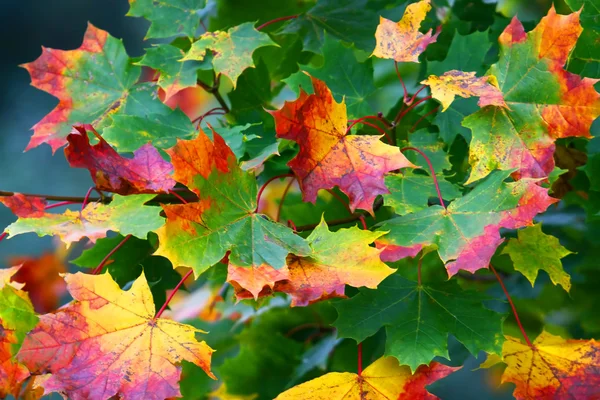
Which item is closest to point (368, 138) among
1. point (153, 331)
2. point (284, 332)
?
point (153, 331)

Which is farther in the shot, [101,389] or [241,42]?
[241,42]

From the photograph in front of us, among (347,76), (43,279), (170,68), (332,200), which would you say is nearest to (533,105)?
(347,76)

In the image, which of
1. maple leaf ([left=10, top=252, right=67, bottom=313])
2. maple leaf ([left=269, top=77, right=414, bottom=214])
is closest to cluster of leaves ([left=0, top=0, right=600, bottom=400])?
maple leaf ([left=269, top=77, right=414, bottom=214])

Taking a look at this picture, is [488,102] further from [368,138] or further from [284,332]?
[284,332]

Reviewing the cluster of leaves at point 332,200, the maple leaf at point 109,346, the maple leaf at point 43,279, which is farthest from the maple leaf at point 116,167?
the maple leaf at point 43,279

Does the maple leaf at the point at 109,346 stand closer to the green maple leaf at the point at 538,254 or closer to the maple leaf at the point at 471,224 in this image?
the maple leaf at the point at 471,224

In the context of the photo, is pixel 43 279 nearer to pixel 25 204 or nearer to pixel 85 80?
pixel 85 80

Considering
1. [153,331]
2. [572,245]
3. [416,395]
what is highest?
[153,331]
